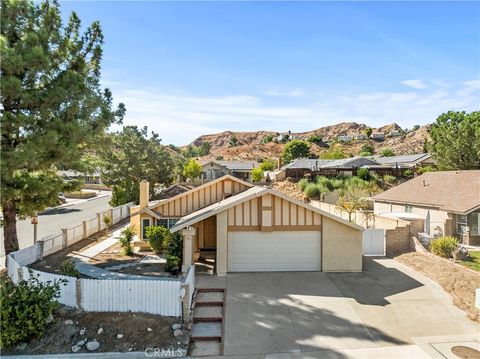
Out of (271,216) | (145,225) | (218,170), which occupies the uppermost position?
(218,170)

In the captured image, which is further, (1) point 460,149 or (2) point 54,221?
(1) point 460,149

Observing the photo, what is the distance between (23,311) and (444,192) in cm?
2383

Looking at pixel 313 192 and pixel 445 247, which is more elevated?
pixel 313 192

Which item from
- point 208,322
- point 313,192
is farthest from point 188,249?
point 313,192

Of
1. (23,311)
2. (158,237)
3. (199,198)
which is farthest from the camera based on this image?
(199,198)

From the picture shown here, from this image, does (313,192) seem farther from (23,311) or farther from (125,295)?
(23,311)

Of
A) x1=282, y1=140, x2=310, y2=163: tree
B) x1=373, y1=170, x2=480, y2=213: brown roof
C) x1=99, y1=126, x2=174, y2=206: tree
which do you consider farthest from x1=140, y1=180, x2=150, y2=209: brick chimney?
x1=282, y1=140, x2=310, y2=163: tree

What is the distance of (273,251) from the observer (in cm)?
1442

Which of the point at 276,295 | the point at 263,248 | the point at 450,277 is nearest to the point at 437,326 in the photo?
the point at 450,277

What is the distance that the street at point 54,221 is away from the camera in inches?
874

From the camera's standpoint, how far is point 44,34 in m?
12.6

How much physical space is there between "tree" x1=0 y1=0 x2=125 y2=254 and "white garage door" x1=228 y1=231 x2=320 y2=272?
8136 mm

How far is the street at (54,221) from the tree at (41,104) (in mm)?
7219

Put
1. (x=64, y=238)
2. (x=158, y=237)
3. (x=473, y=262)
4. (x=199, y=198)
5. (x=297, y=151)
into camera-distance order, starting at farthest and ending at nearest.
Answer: (x=297, y=151) < (x=199, y=198) < (x=64, y=238) < (x=158, y=237) < (x=473, y=262)
